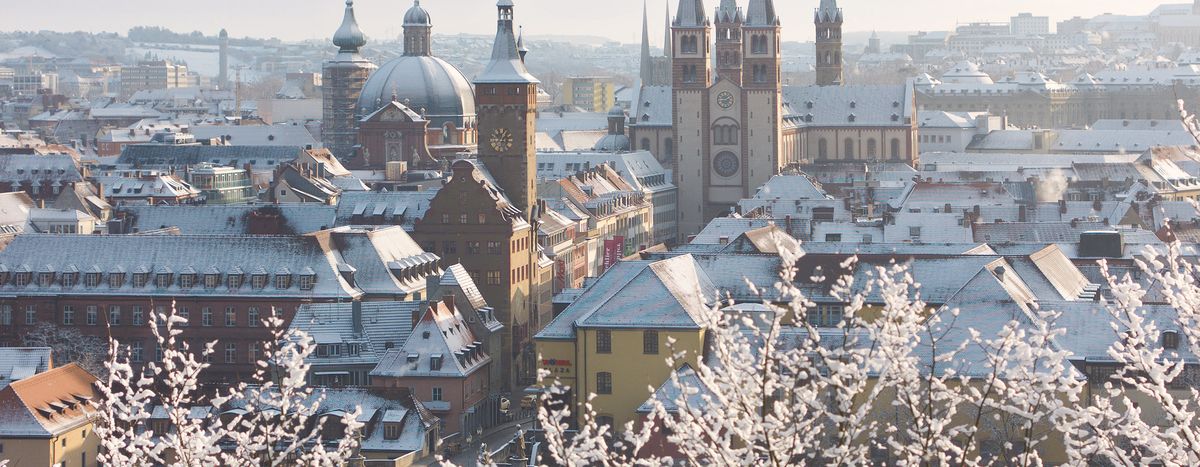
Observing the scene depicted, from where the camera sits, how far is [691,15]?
579ft

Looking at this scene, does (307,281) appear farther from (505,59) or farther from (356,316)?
(505,59)

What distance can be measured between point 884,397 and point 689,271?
1543 centimetres

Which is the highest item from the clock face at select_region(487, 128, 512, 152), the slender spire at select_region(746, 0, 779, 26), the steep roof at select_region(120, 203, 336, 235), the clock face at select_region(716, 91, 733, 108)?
the slender spire at select_region(746, 0, 779, 26)

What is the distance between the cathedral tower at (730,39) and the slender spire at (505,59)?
60866 mm

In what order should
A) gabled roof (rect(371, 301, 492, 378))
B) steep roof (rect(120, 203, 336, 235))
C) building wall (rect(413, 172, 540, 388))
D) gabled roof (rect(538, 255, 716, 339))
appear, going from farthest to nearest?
steep roof (rect(120, 203, 336, 235)), building wall (rect(413, 172, 540, 388)), gabled roof (rect(371, 301, 492, 378)), gabled roof (rect(538, 255, 716, 339))

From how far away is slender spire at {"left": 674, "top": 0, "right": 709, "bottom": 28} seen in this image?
176 meters

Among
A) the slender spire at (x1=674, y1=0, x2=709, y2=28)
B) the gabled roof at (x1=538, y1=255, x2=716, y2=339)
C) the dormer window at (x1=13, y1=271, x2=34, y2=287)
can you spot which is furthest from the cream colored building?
the slender spire at (x1=674, y1=0, x2=709, y2=28)

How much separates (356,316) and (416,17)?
322ft

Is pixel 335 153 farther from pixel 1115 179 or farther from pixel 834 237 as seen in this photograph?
pixel 834 237

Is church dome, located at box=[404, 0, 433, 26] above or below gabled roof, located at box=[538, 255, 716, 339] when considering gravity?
above

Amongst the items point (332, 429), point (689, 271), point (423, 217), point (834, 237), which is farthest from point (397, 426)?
point (834, 237)

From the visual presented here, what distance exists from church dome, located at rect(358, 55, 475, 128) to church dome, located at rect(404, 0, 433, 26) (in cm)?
629

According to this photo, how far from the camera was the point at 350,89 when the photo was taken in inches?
7741

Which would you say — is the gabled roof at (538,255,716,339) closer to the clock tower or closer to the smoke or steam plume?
the clock tower
